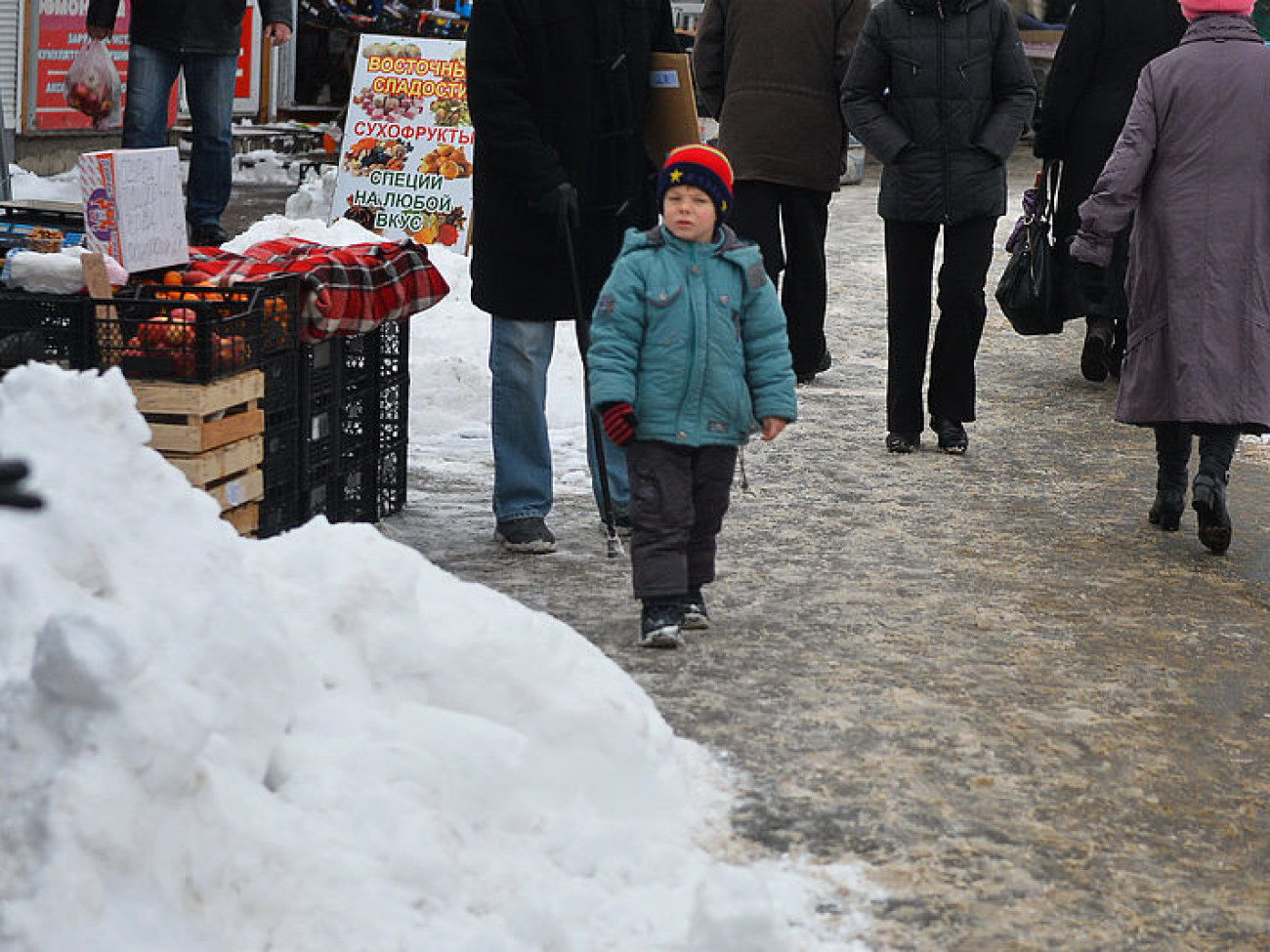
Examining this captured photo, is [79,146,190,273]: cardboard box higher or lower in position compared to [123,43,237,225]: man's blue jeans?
lower

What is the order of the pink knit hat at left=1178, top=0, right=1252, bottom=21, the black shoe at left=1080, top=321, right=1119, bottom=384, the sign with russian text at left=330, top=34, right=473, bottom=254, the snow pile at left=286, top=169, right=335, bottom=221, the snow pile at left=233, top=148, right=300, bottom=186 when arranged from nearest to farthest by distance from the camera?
1. the pink knit hat at left=1178, top=0, right=1252, bottom=21
2. the black shoe at left=1080, top=321, right=1119, bottom=384
3. the sign with russian text at left=330, top=34, right=473, bottom=254
4. the snow pile at left=286, top=169, right=335, bottom=221
5. the snow pile at left=233, top=148, right=300, bottom=186

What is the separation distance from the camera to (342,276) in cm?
643

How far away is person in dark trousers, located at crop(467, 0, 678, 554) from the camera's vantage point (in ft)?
21.7

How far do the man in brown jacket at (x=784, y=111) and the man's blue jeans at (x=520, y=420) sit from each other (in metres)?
2.79

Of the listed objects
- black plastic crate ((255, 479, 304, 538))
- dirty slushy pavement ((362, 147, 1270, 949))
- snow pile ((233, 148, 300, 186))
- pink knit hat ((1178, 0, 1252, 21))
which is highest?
pink knit hat ((1178, 0, 1252, 21))

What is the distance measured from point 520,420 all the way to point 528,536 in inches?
15.4

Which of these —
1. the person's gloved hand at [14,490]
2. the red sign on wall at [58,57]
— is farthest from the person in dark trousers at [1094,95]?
the red sign on wall at [58,57]

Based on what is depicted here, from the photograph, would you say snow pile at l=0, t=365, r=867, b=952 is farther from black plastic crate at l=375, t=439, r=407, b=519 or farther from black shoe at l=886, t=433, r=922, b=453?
black shoe at l=886, t=433, r=922, b=453

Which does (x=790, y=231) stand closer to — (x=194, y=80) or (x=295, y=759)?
(x=194, y=80)

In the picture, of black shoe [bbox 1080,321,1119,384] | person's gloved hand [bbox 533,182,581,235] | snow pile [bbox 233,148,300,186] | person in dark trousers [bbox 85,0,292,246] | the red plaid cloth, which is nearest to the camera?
the red plaid cloth

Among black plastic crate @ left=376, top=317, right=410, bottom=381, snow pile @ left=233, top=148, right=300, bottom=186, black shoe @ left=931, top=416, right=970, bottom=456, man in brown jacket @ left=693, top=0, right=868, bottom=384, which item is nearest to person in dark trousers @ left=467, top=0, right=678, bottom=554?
black plastic crate @ left=376, top=317, right=410, bottom=381

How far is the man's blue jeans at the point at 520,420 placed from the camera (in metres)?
6.80

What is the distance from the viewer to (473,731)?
4008 mm

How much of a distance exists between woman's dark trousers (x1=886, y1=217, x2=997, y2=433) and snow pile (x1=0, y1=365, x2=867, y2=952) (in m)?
4.38
